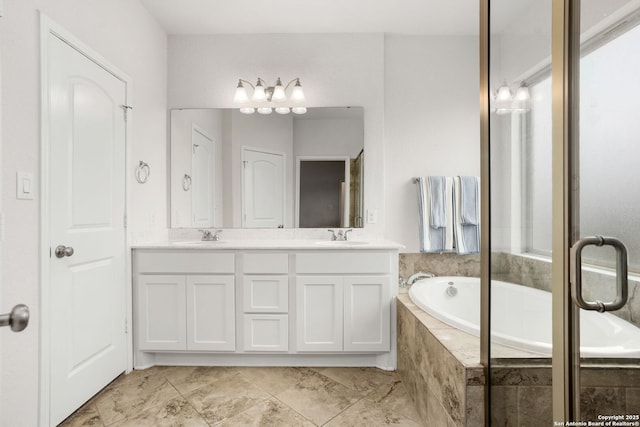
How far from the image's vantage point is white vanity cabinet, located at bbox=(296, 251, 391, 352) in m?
2.26

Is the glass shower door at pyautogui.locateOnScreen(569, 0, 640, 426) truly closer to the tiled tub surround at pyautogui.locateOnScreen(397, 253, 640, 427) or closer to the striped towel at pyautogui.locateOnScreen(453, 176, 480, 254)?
the tiled tub surround at pyautogui.locateOnScreen(397, 253, 640, 427)

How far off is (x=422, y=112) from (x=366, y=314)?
176 centimetres

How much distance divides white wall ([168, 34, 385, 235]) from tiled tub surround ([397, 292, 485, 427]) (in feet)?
3.41

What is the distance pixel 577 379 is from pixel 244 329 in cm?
190

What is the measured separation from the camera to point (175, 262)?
2266 mm

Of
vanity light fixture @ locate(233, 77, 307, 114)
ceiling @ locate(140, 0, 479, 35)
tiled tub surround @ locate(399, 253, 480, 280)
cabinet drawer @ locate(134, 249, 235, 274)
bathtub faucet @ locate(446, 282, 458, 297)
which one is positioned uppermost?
ceiling @ locate(140, 0, 479, 35)

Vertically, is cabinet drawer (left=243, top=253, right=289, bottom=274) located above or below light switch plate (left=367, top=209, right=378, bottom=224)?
below

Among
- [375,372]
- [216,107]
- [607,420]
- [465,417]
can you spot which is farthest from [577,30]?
[216,107]

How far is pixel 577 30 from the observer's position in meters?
0.80

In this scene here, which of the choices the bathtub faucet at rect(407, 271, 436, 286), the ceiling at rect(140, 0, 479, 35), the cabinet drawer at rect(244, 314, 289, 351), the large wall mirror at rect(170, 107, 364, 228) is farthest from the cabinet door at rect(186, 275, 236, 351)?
the ceiling at rect(140, 0, 479, 35)

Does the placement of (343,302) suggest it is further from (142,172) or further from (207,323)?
(142,172)

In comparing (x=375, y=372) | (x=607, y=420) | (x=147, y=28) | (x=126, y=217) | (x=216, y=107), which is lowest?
(x=375, y=372)

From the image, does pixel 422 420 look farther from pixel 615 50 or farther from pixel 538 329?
Answer: pixel 615 50

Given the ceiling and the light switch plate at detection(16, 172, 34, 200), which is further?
the ceiling
